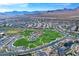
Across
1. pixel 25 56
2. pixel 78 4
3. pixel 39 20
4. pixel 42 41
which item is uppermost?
pixel 78 4

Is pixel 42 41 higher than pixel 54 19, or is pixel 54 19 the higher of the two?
pixel 54 19

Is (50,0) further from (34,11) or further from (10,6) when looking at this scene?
(10,6)

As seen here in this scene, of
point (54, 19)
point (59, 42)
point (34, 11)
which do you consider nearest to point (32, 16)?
point (34, 11)

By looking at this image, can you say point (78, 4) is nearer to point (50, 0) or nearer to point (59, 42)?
point (50, 0)

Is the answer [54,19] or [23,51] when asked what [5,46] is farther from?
[54,19]

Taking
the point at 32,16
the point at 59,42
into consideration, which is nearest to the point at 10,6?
the point at 32,16

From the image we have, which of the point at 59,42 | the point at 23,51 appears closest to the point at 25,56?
the point at 23,51

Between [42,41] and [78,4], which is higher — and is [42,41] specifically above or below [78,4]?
below
